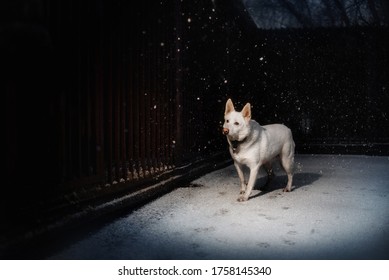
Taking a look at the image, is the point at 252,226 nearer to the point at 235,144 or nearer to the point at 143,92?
the point at 235,144

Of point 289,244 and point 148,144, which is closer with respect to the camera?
point 289,244

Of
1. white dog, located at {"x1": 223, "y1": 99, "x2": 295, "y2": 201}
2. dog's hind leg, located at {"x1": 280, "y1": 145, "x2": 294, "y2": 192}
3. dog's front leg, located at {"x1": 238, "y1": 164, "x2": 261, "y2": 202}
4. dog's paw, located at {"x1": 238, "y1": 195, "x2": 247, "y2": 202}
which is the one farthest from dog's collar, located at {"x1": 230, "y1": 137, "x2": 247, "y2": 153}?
dog's hind leg, located at {"x1": 280, "y1": 145, "x2": 294, "y2": 192}

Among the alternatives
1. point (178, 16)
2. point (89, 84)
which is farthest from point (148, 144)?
point (178, 16)

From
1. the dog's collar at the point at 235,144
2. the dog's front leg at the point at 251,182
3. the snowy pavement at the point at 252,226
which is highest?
the dog's collar at the point at 235,144

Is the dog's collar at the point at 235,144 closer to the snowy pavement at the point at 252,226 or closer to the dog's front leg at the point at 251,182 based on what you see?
the dog's front leg at the point at 251,182

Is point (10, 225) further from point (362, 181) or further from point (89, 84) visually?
point (362, 181)

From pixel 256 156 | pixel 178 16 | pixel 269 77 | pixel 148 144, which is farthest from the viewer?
pixel 269 77

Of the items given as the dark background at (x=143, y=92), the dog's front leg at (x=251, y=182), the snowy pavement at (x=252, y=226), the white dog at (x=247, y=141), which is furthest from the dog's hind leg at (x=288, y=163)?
the dark background at (x=143, y=92)

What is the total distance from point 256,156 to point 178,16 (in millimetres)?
2307

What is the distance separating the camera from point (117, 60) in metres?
4.20

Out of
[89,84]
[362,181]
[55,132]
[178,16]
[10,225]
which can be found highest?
[178,16]

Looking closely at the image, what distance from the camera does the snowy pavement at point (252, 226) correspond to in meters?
2.98

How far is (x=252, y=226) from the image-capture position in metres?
3.62

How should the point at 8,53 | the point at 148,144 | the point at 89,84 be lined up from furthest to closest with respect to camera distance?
the point at 148,144 → the point at 89,84 → the point at 8,53
